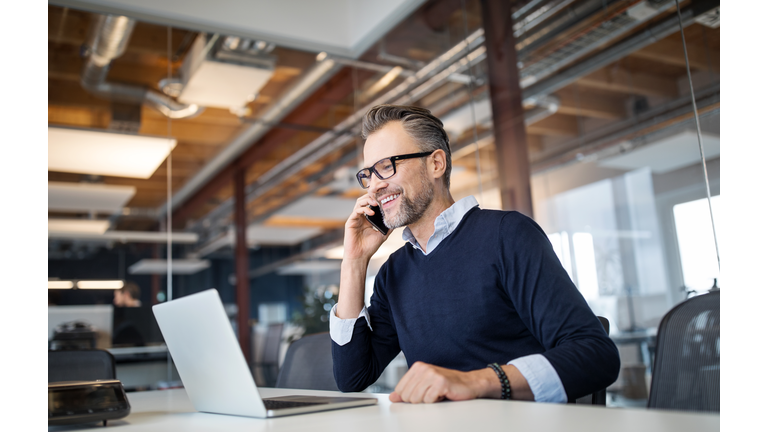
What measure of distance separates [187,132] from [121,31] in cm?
91

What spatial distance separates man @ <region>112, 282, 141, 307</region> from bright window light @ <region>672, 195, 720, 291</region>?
12.0 ft

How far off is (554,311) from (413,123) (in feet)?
2.54

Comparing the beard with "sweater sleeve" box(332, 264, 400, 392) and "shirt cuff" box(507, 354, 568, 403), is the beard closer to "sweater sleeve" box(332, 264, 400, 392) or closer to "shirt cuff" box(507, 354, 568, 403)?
"sweater sleeve" box(332, 264, 400, 392)

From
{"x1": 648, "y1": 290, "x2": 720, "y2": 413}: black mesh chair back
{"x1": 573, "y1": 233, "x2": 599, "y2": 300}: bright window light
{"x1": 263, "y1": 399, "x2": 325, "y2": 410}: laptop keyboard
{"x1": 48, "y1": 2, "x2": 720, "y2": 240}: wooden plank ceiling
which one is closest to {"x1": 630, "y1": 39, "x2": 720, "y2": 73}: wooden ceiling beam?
{"x1": 48, "y1": 2, "x2": 720, "y2": 240}: wooden plank ceiling

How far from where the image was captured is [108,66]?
15.0ft

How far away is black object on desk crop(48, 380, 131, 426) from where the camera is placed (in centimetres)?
103

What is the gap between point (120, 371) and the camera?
14.0ft

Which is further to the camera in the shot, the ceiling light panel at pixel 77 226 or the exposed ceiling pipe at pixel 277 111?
the exposed ceiling pipe at pixel 277 111

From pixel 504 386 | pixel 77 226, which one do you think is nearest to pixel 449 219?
pixel 504 386


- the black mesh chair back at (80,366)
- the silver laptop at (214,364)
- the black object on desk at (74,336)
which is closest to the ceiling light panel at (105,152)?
the black object on desk at (74,336)

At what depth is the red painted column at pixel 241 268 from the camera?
5.39 metres

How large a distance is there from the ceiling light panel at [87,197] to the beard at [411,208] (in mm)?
3325

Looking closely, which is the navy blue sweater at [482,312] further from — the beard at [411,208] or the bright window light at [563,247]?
the bright window light at [563,247]

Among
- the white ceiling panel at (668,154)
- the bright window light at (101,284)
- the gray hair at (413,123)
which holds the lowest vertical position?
the bright window light at (101,284)
